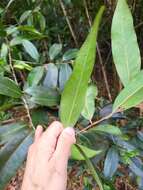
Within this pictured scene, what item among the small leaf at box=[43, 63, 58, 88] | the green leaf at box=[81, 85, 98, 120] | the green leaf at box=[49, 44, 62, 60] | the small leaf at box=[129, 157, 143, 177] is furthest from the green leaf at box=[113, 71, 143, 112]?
the green leaf at box=[49, 44, 62, 60]

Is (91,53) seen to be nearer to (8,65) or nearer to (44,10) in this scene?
(8,65)

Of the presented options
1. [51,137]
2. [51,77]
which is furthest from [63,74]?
[51,137]

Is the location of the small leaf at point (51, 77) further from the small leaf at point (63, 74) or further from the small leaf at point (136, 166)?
the small leaf at point (136, 166)

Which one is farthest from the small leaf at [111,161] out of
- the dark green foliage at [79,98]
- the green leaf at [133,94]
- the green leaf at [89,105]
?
the green leaf at [133,94]

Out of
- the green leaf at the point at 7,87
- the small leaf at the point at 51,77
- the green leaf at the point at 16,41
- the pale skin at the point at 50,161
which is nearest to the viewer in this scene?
the pale skin at the point at 50,161

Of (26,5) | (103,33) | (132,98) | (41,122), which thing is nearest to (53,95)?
(41,122)

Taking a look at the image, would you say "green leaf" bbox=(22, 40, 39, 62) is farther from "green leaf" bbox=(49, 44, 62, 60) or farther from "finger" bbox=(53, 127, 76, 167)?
"finger" bbox=(53, 127, 76, 167)
